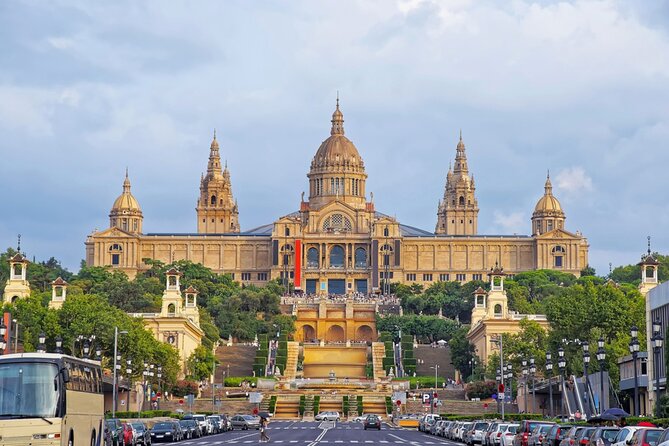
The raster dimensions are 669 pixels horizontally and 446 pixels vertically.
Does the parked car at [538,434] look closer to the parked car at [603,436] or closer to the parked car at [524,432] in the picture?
the parked car at [524,432]

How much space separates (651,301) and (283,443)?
2108 cm

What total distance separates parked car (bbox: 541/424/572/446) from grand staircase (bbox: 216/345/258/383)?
337ft

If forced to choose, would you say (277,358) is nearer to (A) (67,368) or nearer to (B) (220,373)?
(B) (220,373)

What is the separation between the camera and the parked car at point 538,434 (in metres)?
49.2

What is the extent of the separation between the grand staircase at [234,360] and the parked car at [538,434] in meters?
99.8

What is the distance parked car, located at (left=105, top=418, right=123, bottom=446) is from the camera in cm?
5502

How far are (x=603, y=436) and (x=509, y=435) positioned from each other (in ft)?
50.8

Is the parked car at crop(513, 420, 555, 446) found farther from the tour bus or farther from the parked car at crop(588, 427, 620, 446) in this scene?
the tour bus

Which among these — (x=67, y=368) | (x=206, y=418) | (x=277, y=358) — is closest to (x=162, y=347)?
(x=206, y=418)

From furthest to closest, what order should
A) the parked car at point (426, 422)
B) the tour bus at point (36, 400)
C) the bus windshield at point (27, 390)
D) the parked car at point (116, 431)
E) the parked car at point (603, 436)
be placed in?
the parked car at point (426, 422) → the parked car at point (116, 431) → the parked car at point (603, 436) → the bus windshield at point (27, 390) → the tour bus at point (36, 400)

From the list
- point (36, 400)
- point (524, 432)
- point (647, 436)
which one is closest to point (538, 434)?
point (524, 432)

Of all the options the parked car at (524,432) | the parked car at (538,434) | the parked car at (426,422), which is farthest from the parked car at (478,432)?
the parked car at (426,422)

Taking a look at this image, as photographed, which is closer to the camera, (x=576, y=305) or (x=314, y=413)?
(x=576, y=305)

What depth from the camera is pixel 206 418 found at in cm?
8519
